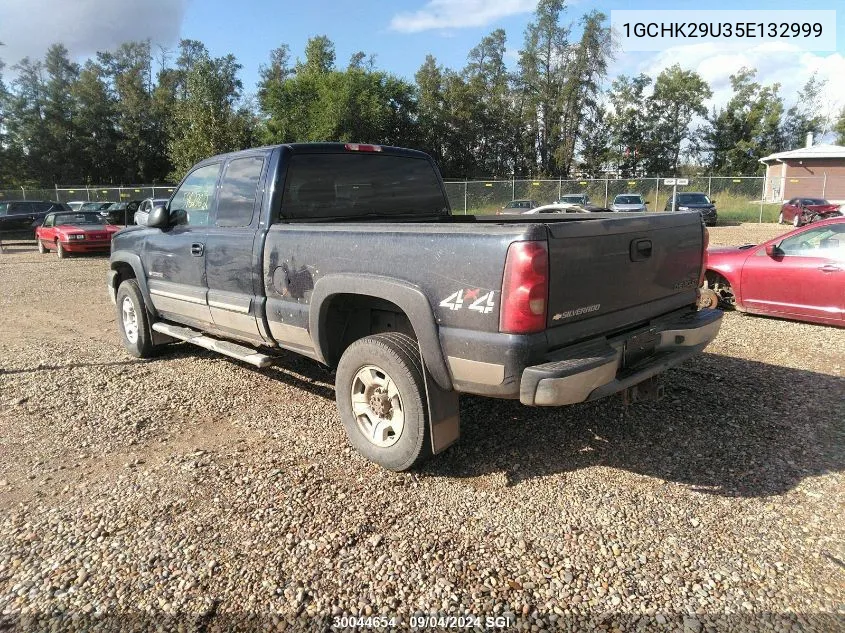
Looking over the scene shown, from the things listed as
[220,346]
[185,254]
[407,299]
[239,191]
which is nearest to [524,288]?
[407,299]

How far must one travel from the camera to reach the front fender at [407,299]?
325 cm

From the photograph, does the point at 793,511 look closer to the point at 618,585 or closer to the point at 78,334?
the point at 618,585

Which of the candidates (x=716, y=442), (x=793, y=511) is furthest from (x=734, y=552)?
(x=716, y=442)

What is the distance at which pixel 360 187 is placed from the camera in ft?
16.0

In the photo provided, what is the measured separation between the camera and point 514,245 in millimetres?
2889

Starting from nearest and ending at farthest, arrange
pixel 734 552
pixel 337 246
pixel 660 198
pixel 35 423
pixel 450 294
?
pixel 734 552, pixel 450 294, pixel 337 246, pixel 35 423, pixel 660 198

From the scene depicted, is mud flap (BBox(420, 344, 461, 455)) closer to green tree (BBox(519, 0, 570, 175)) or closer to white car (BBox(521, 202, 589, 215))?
white car (BBox(521, 202, 589, 215))

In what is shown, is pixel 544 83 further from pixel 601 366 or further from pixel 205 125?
pixel 601 366

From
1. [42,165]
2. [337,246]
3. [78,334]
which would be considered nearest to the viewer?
[337,246]

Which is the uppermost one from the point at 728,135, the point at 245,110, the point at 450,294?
the point at 245,110

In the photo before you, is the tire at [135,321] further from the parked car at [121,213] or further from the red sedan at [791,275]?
the parked car at [121,213]

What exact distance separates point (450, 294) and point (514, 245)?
458 mm

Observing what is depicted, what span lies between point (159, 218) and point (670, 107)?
64.2m

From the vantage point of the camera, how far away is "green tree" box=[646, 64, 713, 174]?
58.8m
